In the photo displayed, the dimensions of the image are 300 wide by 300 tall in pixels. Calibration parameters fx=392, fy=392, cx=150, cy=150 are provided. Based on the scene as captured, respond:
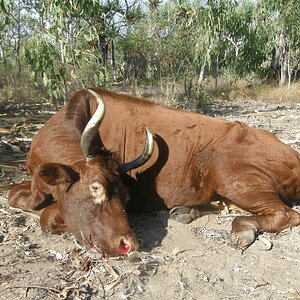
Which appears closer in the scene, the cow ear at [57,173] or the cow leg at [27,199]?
the cow ear at [57,173]

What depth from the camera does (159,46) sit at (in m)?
13.1

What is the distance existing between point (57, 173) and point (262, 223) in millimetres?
2273

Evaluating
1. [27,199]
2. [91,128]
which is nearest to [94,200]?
[91,128]

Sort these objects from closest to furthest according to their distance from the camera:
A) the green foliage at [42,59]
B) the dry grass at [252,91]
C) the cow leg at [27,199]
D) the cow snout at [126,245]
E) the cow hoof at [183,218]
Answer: the cow snout at [126,245], the cow leg at [27,199], the cow hoof at [183,218], the green foliage at [42,59], the dry grass at [252,91]

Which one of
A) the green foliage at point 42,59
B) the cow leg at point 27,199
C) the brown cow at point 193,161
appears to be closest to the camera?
the cow leg at point 27,199

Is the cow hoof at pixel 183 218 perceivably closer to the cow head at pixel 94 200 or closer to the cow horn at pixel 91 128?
the cow head at pixel 94 200

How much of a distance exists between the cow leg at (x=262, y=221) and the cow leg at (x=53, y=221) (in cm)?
177

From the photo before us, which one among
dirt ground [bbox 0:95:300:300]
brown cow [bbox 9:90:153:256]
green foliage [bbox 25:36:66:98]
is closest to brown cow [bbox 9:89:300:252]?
dirt ground [bbox 0:95:300:300]

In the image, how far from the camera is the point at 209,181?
481cm

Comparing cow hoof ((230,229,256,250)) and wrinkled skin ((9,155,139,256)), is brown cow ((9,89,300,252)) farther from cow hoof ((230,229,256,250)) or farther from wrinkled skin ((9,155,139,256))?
wrinkled skin ((9,155,139,256))

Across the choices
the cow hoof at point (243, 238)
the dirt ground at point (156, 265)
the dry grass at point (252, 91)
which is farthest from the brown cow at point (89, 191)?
the dry grass at point (252, 91)

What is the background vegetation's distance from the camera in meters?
8.73

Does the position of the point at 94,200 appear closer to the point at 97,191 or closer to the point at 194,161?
the point at 97,191

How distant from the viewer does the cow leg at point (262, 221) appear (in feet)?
13.3
